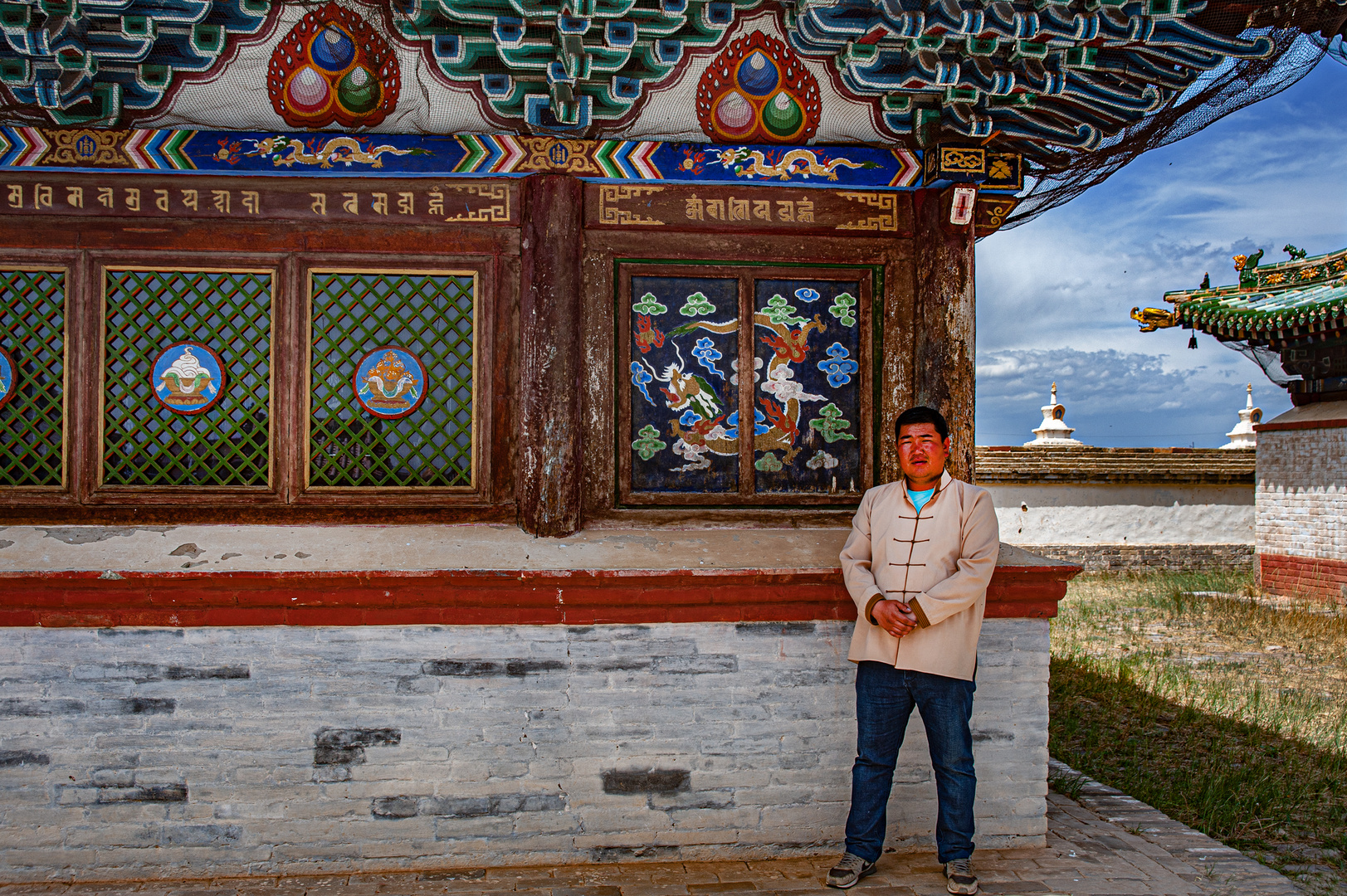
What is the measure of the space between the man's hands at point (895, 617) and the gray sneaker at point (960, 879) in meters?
1.07

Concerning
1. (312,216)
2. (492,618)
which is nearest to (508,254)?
(312,216)

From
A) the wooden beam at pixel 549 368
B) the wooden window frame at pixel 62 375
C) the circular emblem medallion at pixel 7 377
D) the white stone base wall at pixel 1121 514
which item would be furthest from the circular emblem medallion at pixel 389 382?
the white stone base wall at pixel 1121 514

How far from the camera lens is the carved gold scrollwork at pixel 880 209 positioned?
184 inches

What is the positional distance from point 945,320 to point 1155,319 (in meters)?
13.2

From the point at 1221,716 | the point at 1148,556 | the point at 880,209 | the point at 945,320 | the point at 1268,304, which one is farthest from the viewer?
the point at 1148,556

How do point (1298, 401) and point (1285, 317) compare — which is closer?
point (1285, 317)

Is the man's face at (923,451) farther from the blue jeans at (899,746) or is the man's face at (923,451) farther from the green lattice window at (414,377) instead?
the green lattice window at (414,377)

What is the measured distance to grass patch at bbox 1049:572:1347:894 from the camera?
4809 millimetres

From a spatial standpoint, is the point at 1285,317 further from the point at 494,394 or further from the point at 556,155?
the point at 494,394

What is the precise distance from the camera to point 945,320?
456 cm

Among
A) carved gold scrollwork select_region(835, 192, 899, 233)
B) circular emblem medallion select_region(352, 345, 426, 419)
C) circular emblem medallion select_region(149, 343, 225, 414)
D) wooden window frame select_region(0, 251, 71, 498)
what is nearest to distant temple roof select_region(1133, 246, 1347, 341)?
carved gold scrollwork select_region(835, 192, 899, 233)

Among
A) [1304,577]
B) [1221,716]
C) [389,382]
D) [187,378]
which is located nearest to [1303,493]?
[1304,577]

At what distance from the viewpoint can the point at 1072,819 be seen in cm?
459

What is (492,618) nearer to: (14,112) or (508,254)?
(508,254)
